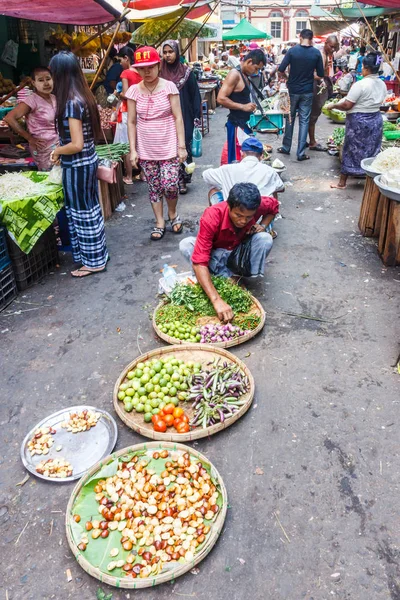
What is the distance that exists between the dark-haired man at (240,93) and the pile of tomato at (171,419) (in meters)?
4.10

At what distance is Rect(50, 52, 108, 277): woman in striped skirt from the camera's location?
3787mm

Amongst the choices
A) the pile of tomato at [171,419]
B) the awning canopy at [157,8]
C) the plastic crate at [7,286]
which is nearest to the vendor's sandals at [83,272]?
the plastic crate at [7,286]

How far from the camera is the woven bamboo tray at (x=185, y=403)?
2607mm

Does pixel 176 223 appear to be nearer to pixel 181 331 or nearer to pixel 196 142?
pixel 181 331

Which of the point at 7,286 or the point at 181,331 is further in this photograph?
the point at 7,286

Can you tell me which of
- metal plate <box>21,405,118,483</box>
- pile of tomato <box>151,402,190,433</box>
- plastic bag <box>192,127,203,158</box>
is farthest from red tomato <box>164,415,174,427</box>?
plastic bag <box>192,127,203,158</box>

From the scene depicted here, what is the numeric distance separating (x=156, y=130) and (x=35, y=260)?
189 centimetres

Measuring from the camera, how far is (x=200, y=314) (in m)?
3.74

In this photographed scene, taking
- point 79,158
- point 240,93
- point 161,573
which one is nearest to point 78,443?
point 161,573

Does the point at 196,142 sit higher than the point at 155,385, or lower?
higher

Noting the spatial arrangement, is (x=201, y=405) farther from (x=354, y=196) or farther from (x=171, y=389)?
(x=354, y=196)

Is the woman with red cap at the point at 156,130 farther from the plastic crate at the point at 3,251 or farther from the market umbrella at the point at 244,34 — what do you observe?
the market umbrella at the point at 244,34

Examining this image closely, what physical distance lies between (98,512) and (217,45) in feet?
119

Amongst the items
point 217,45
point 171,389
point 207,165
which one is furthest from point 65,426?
point 217,45
